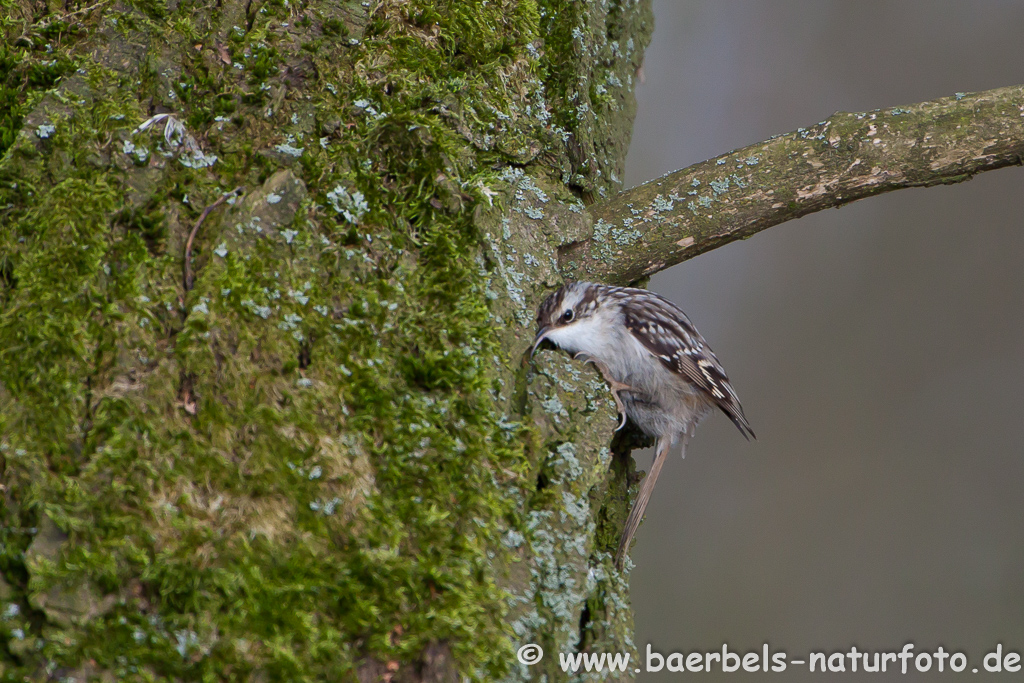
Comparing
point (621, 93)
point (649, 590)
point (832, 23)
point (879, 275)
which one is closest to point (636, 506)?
point (621, 93)

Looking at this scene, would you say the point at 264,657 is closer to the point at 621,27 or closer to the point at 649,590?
the point at 621,27

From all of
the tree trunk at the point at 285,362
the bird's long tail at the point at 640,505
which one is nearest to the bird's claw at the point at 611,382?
the bird's long tail at the point at 640,505

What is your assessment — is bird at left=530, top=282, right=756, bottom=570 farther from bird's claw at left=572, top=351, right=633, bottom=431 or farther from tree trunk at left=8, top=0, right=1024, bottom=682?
tree trunk at left=8, top=0, right=1024, bottom=682

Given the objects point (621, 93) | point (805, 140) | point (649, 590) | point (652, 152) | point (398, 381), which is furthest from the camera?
point (652, 152)

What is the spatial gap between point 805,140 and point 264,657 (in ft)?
5.85

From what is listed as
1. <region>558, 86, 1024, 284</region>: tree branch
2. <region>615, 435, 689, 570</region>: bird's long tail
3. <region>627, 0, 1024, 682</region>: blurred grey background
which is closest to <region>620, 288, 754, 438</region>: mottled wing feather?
<region>615, 435, 689, 570</region>: bird's long tail

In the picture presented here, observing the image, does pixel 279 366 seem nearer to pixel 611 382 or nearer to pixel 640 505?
pixel 640 505

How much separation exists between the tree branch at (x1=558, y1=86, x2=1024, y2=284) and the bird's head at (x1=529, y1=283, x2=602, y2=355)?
0.36 ft

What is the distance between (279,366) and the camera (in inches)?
55.1

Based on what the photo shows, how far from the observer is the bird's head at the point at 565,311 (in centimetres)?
211

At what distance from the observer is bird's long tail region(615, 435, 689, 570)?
1.92 metres

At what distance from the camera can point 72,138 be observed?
150cm

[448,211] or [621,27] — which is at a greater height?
[621,27]

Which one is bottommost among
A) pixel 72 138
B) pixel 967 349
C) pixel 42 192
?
pixel 42 192
